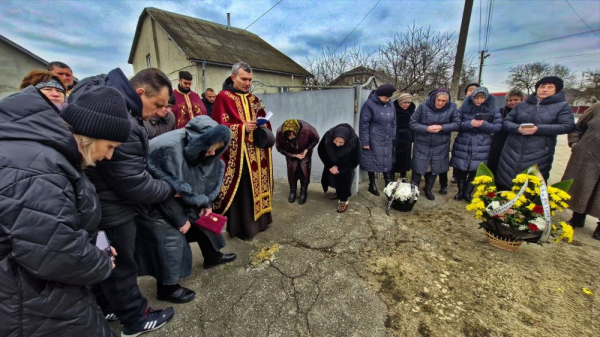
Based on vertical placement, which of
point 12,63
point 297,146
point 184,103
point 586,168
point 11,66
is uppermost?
point 12,63

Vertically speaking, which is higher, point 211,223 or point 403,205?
point 211,223

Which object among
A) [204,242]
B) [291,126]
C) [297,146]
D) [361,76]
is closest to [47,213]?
[204,242]

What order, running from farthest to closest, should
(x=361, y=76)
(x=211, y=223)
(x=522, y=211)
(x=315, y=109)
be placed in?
(x=361, y=76)
(x=315, y=109)
(x=522, y=211)
(x=211, y=223)

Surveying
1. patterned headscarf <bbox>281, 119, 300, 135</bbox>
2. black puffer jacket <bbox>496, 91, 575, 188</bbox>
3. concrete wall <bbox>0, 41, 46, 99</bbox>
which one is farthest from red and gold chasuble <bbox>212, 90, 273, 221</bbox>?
concrete wall <bbox>0, 41, 46, 99</bbox>

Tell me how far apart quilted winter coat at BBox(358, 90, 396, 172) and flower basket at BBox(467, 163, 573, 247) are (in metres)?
1.57

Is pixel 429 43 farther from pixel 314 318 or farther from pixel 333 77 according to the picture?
pixel 314 318

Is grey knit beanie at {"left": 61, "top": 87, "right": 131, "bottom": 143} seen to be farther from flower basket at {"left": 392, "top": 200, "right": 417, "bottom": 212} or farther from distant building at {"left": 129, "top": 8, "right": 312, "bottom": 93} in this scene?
distant building at {"left": 129, "top": 8, "right": 312, "bottom": 93}

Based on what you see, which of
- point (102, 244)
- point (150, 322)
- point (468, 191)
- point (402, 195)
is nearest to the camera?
point (102, 244)

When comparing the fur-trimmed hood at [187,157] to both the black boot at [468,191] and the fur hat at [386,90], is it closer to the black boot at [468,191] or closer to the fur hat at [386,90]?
the fur hat at [386,90]

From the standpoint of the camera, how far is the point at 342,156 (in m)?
3.83

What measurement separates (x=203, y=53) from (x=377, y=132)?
1146cm

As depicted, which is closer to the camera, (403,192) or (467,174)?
(403,192)

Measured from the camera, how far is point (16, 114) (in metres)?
0.90

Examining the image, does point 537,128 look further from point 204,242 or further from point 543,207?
point 204,242
